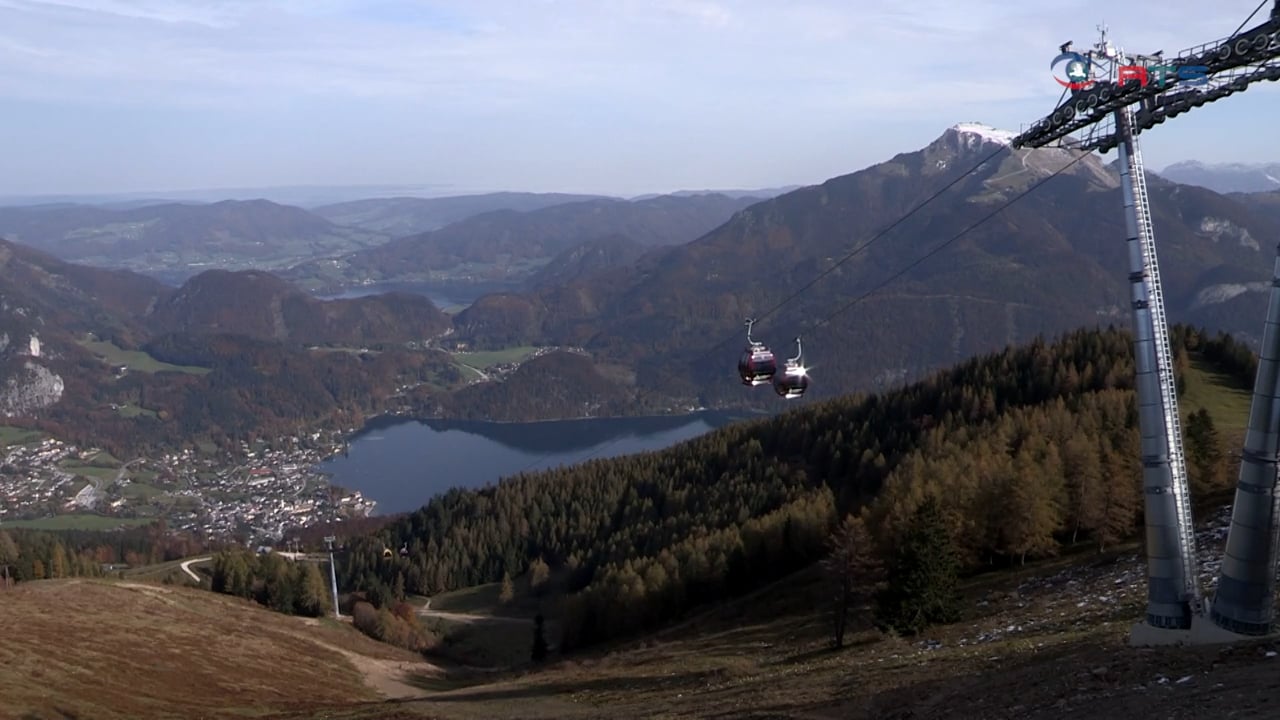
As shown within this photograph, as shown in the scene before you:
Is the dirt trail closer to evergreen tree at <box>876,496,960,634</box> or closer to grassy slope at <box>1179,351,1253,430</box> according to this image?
evergreen tree at <box>876,496,960,634</box>

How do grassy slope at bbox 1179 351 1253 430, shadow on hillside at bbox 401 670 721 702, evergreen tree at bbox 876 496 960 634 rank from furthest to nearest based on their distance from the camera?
grassy slope at bbox 1179 351 1253 430, evergreen tree at bbox 876 496 960 634, shadow on hillside at bbox 401 670 721 702

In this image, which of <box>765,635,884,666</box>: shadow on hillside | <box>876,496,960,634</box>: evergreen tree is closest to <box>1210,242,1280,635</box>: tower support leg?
<box>876,496,960,634</box>: evergreen tree

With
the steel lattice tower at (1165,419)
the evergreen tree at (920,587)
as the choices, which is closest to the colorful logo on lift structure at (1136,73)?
the steel lattice tower at (1165,419)

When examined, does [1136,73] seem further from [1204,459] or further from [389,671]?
[389,671]

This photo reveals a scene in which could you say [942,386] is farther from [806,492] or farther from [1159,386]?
[1159,386]

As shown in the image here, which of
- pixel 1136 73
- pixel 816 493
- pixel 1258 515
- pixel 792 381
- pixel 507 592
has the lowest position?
pixel 507 592

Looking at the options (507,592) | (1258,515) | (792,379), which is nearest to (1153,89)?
(1258,515)
